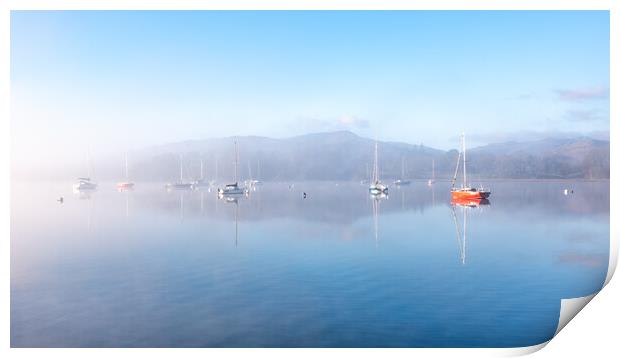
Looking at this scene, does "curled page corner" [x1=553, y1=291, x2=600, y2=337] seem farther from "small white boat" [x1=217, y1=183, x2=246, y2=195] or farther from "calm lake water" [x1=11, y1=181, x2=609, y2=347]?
"small white boat" [x1=217, y1=183, x2=246, y2=195]

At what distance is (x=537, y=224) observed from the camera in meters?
21.0

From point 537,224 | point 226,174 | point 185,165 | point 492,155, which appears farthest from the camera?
point 492,155

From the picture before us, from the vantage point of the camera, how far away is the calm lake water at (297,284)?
284 inches

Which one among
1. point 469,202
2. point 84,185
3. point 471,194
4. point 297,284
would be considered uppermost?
point 84,185

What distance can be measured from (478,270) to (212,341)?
6.50 metres

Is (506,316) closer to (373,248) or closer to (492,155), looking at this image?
(373,248)

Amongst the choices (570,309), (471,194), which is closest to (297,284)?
(570,309)

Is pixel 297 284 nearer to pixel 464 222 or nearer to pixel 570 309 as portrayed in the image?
pixel 570 309

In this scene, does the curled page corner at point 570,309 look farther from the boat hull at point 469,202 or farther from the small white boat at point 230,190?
the small white boat at point 230,190

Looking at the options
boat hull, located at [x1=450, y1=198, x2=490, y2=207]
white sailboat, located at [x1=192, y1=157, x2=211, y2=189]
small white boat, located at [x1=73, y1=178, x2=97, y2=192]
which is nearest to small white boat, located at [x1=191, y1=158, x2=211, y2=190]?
white sailboat, located at [x1=192, y1=157, x2=211, y2=189]

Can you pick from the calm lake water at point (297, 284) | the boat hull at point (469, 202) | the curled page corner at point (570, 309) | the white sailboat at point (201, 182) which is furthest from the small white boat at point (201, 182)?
the curled page corner at point (570, 309)

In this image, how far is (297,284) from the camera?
979 cm

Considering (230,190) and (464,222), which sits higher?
(230,190)
